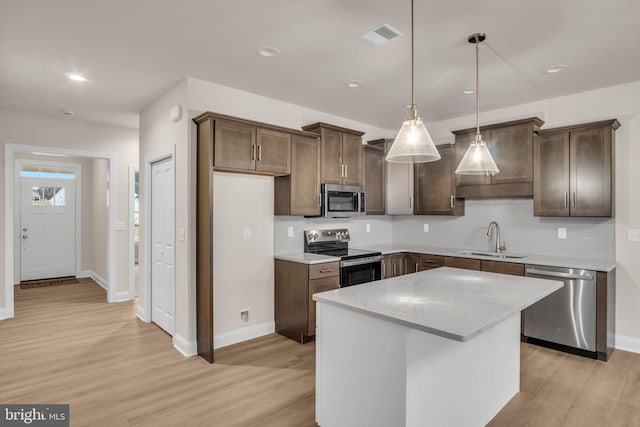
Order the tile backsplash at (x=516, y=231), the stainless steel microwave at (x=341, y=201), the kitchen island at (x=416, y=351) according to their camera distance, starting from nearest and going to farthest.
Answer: the kitchen island at (x=416, y=351)
the tile backsplash at (x=516, y=231)
the stainless steel microwave at (x=341, y=201)

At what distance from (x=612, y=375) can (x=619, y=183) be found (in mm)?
1864

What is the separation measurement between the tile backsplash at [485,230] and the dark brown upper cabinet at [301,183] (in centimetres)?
32

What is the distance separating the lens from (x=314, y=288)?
3.77 meters

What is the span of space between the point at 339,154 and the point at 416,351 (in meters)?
2.98

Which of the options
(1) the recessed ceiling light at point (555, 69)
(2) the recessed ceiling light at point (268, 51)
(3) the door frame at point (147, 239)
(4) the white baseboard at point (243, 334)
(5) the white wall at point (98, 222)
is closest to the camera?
(2) the recessed ceiling light at point (268, 51)

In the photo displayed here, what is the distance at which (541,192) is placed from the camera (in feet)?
13.0

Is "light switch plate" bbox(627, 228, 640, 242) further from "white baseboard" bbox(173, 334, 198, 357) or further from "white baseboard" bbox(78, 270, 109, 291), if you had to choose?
"white baseboard" bbox(78, 270, 109, 291)

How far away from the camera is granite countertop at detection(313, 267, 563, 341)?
5.45 feet

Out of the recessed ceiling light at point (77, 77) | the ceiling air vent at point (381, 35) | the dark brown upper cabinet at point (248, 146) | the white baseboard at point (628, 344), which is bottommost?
the white baseboard at point (628, 344)

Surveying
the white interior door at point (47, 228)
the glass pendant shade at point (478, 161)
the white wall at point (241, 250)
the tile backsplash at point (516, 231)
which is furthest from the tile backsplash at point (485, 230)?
the white interior door at point (47, 228)

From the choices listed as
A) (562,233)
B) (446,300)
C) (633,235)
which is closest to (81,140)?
(446,300)

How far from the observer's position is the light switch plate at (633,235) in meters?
3.57

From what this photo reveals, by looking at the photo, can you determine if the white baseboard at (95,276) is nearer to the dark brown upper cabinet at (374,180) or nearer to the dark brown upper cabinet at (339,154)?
the dark brown upper cabinet at (339,154)

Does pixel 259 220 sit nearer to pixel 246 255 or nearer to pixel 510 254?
pixel 246 255
